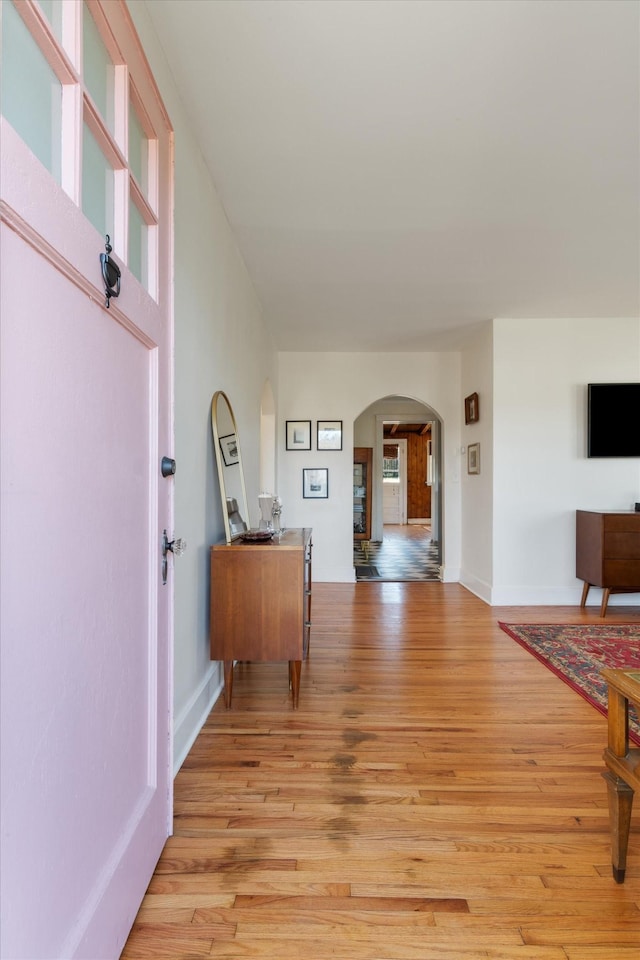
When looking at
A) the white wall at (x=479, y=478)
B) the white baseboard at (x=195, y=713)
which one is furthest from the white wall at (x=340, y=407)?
the white baseboard at (x=195, y=713)

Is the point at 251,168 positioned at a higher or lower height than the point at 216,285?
higher

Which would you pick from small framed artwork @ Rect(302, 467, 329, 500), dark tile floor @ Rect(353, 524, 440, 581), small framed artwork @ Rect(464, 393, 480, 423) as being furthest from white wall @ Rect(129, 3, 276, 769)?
dark tile floor @ Rect(353, 524, 440, 581)

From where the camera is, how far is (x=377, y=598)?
5234 mm

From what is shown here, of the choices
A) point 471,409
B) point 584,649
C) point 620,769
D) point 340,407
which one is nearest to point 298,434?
point 340,407

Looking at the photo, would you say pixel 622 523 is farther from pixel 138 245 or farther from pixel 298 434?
pixel 138 245

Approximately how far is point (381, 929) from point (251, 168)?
117 inches

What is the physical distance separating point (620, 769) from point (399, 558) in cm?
658

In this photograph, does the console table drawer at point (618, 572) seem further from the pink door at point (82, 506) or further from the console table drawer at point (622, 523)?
the pink door at point (82, 506)

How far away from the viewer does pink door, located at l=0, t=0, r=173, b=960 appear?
2.58 ft

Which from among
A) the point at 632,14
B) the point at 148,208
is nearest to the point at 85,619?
the point at 148,208

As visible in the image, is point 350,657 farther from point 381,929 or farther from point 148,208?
point 148,208

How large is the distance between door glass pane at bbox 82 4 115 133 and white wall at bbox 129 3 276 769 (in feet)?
2.12

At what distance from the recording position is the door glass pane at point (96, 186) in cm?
107

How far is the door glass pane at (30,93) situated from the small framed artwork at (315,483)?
206 inches
